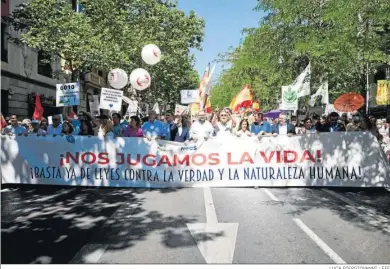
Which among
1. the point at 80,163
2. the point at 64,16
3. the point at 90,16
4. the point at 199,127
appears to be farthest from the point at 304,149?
the point at 90,16

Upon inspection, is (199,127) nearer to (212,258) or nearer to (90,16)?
(212,258)

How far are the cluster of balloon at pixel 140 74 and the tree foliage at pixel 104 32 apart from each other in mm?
3015

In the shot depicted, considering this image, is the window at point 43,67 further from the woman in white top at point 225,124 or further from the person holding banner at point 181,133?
the woman in white top at point 225,124

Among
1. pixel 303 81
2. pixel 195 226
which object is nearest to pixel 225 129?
pixel 195 226

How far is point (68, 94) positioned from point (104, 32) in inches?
399

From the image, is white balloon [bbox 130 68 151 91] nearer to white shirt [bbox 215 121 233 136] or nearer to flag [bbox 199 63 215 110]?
flag [bbox 199 63 215 110]

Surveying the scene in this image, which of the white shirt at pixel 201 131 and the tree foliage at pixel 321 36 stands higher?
the tree foliage at pixel 321 36

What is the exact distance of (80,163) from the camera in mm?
9492

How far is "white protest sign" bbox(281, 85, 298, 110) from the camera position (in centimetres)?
1880

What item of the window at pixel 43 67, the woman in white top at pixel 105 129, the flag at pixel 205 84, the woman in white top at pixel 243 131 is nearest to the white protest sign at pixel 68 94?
the woman in white top at pixel 105 129

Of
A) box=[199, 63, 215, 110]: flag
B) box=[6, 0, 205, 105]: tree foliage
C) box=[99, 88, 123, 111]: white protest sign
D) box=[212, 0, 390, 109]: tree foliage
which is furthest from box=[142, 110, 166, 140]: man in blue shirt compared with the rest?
box=[6, 0, 205, 105]: tree foliage

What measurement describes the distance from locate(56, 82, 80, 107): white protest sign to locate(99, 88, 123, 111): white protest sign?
3.57ft

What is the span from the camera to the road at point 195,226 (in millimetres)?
4781

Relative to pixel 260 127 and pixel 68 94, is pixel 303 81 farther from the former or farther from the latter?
pixel 68 94
